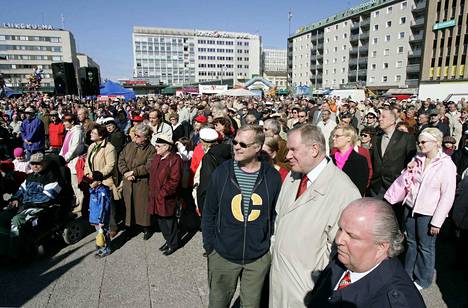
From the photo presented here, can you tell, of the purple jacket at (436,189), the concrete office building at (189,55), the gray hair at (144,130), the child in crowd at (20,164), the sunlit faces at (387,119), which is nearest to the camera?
the purple jacket at (436,189)

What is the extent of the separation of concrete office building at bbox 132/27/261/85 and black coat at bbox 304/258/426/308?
120077mm

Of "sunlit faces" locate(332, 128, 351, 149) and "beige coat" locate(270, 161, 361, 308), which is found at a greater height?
"sunlit faces" locate(332, 128, 351, 149)

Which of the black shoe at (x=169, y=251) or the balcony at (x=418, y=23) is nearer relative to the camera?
the black shoe at (x=169, y=251)

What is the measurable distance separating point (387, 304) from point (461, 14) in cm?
5629

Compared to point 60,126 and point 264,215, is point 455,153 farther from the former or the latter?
point 60,126

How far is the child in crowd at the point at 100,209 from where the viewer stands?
14.2 feet

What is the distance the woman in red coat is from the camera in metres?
4.35

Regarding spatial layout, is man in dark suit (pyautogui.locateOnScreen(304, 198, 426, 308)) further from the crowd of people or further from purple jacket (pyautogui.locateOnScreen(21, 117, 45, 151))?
purple jacket (pyautogui.locateOnScreen(21, 117, 45, 151))

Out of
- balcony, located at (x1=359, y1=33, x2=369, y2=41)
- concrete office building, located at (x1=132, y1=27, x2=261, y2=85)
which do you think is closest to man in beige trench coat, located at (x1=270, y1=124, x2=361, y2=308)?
balcony, located at (x1=359, y1=33, x2=369, y2=41)

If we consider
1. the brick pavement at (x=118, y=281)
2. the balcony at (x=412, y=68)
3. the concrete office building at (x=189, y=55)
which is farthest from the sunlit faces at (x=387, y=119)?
the concrete office building at (x=189, y=55)

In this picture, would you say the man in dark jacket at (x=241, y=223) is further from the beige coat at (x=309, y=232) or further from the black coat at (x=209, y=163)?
the black coat at (x=209, y=163)

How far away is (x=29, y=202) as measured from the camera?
4480mm

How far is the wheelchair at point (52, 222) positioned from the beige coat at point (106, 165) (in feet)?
1.62

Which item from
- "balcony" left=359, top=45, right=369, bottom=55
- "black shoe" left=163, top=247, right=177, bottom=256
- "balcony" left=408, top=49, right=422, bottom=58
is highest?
"balcony" left=359, top=45, right=369, bottom=55
